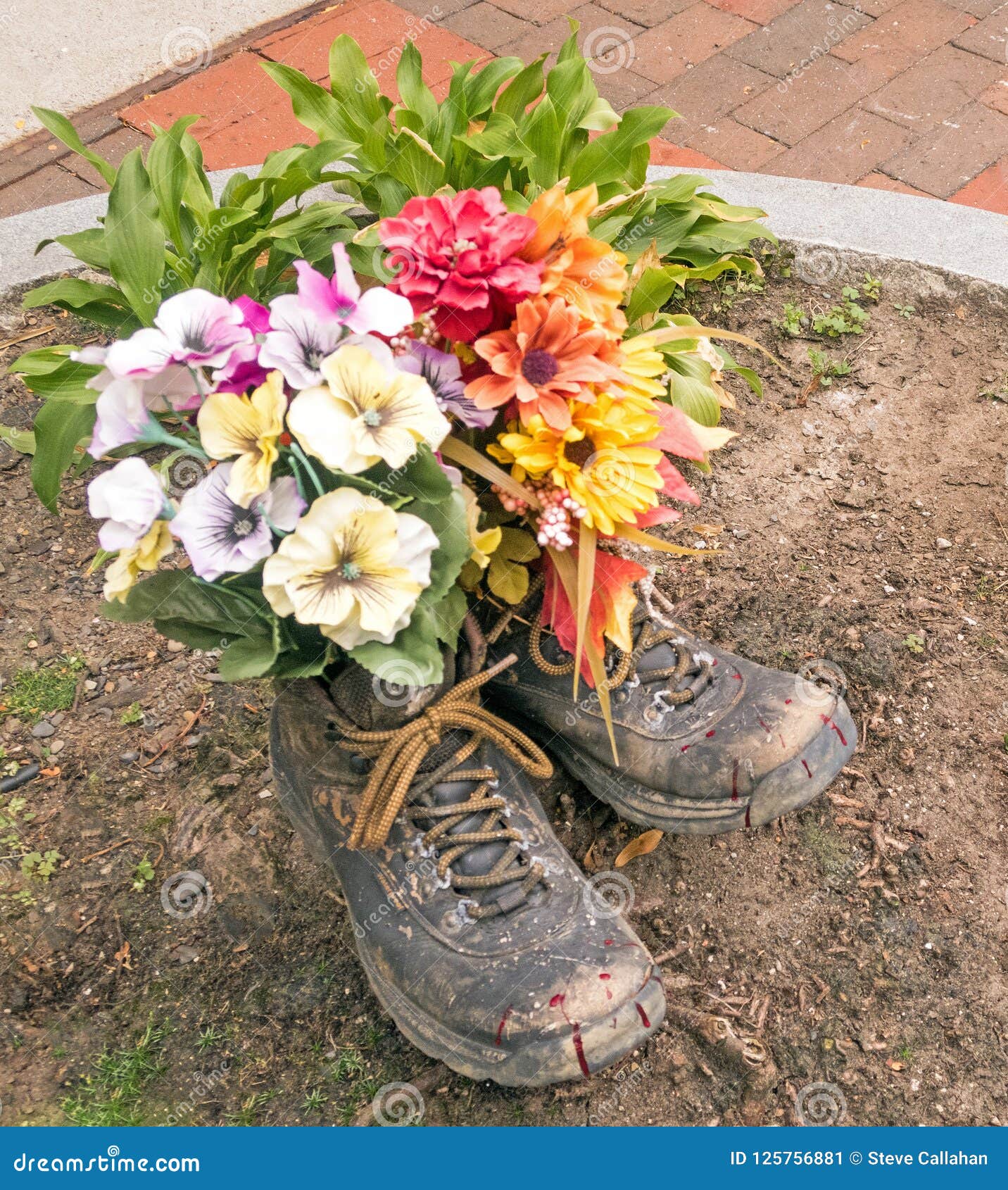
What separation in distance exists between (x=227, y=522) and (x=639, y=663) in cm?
64

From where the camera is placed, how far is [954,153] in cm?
284

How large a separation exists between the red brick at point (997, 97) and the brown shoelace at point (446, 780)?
247cm

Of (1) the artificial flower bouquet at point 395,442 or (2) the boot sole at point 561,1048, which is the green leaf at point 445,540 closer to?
(1) the artificial flower bouquet at point 395,442

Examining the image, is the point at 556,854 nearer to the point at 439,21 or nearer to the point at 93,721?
the point at 93,721

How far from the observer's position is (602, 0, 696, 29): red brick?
332cm

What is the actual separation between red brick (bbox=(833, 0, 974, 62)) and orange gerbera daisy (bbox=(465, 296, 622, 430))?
2.43 meters

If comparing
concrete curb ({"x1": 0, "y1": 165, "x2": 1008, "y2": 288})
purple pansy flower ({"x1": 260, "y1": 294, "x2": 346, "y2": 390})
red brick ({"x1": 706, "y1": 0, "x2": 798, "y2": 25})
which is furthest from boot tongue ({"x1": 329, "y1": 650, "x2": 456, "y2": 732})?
red brick ({"x1": 706, "y1": 0, "x2": 798, "y2": 25})

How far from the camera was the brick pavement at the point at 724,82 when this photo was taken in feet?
9.36

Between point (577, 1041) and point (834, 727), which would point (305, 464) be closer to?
point (577, 1041)

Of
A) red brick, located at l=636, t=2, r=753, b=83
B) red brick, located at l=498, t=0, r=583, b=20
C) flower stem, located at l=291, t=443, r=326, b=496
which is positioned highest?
flower stem, located at l=291, t=443, r=326, b=496

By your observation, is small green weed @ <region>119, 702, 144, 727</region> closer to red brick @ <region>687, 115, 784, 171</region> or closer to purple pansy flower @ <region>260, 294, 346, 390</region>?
purple pansy flower @ <region>260, 294, 346, 390</region>

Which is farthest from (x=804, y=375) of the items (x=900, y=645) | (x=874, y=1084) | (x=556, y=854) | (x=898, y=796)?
(x=874, y=1084)

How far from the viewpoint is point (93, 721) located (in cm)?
176

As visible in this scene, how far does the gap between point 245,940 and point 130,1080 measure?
0.22 metres
